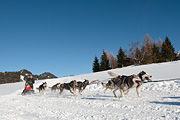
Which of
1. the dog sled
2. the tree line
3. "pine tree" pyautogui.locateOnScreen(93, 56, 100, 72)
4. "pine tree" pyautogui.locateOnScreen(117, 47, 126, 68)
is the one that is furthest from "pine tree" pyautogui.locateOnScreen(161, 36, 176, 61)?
the dog sled

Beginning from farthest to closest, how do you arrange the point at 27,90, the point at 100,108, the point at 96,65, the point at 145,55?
the point at 96,65, the point at 145,55, the point at 27,90, the point at 100,108

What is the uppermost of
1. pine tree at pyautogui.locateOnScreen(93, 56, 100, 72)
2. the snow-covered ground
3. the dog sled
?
pine tree at pyautogui.locateOnScreen(93, 56, 100, 72)

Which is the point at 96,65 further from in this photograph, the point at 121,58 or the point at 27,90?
→ the point at 27,90

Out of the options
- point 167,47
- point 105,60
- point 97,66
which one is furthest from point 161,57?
point 97,66

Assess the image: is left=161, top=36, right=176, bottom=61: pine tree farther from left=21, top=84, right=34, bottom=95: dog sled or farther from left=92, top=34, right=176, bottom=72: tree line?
left=21, top=84, right=34, bottom=95: dog sled

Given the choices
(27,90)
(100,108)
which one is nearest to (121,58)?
(27,90)

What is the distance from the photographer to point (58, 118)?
4.05m

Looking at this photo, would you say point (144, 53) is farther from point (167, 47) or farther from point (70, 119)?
point (70, 119)

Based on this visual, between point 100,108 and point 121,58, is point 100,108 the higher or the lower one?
the lower one

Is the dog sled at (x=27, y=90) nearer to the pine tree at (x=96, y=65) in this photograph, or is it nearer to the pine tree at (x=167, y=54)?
the pine tree at (x=96, y=65)

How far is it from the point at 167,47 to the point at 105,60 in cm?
1859

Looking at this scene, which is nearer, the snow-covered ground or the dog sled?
the snow-covered ground

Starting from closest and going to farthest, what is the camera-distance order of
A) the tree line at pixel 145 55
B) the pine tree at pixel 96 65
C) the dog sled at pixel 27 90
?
the dog sled at pixel 27 90
the tree line at pixel 145 55
the pine tree at pixel 96 65

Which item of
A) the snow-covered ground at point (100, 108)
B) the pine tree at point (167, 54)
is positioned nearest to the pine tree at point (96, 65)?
the pine tree at point (167, 54)
